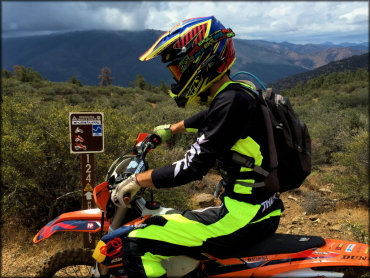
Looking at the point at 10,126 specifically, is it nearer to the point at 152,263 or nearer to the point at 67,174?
the point at 67,174

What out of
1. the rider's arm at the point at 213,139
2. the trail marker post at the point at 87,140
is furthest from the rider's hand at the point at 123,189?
the trail marker post at the point at 87,140

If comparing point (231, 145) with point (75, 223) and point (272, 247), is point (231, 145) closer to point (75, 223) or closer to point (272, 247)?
point (272, 247)

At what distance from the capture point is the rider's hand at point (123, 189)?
66.8 inches

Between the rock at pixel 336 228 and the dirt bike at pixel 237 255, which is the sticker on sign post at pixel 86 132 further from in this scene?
the rock at pixel 336 228

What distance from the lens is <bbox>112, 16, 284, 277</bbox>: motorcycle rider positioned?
1679 mm

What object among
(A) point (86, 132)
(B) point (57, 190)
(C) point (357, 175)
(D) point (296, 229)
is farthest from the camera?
(C) point (357, 175)


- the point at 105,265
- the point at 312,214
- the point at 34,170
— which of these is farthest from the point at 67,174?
the point at 312,214

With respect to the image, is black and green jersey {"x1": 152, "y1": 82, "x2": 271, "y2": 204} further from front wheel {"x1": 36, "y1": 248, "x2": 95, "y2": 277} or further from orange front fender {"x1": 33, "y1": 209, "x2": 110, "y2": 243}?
front wheel {"x1": 36, "y1": 248, "x2": 95, "y2": 277}

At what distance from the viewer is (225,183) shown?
184 cm

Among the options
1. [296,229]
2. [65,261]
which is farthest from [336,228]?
[65,261]

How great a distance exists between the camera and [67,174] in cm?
442

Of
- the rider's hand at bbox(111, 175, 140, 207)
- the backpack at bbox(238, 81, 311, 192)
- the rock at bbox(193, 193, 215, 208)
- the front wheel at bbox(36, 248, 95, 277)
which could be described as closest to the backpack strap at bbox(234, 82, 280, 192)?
the backpack at bbox(238, 81, 311, 192)

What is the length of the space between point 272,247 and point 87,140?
7.75 feet

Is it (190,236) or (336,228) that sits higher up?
(190,236)
